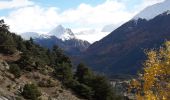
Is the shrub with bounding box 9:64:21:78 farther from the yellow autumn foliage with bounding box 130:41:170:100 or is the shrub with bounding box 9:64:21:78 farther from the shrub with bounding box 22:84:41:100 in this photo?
the yellow autumn foliage with bounding box 130:41:170:100

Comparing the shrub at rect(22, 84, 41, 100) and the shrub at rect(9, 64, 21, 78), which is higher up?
the shrub at rect(9, 64, 21, 78)

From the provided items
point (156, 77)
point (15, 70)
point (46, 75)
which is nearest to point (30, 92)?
point (15, 70)

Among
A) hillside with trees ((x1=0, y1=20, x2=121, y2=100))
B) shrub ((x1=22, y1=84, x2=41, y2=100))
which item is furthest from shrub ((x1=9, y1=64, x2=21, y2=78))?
shrub ((x1=22, y1=84, x2=41, y2=100))

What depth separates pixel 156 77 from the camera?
26.8m

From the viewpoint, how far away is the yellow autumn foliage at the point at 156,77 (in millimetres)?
26406

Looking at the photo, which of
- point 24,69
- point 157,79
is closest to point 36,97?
point 24,69

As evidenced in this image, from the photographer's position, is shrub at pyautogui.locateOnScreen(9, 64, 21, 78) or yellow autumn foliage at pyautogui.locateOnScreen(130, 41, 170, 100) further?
shrub at pyautogui.locateOnScreen(9, 64, 21, 78)

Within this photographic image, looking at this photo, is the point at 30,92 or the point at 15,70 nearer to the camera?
the point at 30,92

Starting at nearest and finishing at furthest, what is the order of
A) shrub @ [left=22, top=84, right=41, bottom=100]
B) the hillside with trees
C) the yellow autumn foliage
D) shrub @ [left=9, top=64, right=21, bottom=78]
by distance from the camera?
the yellow autumn foliage < shrub @ [left=22, top=84, right=41, bottom=100] < shrub @ [left=9, top=64, right=21, bottom=78] < the hillside with trees

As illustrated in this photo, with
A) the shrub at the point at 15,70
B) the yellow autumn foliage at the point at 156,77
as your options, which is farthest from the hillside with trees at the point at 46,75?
the yellow autumn foliage at the point at 156,77

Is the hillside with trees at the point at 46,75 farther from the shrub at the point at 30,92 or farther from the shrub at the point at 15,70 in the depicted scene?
the shrub at the point at 30,92

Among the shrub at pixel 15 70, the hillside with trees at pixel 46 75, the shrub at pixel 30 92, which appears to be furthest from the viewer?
the hillside with trees at pixel 46 75

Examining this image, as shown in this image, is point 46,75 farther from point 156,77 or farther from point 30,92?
point 156,77

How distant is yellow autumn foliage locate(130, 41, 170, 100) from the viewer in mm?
26406
